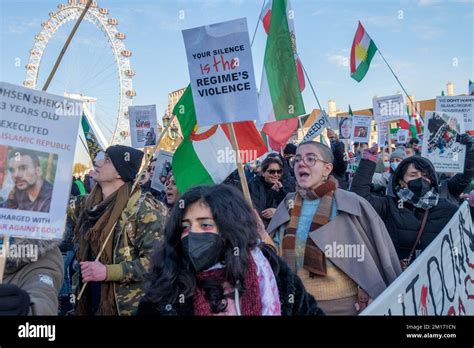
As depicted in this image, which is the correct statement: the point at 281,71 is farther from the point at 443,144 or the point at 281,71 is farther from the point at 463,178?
the point at 463,178

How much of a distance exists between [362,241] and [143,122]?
23.5 feet

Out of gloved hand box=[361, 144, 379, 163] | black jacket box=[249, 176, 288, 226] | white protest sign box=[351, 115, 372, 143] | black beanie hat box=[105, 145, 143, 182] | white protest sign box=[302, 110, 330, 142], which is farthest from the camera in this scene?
white protest sign box=[351, 115, 372, 143]

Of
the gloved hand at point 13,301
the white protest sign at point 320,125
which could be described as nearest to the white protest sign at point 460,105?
the white protest sign at point 320,125

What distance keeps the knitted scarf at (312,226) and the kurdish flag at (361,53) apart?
5.89 m

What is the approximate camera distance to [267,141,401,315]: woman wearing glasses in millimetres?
3000

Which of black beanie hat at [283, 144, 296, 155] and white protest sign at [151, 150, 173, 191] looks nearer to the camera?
white protest sign at [151, 150, 173, 191]

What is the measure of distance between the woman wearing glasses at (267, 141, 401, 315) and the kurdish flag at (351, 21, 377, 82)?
5850 millimetres

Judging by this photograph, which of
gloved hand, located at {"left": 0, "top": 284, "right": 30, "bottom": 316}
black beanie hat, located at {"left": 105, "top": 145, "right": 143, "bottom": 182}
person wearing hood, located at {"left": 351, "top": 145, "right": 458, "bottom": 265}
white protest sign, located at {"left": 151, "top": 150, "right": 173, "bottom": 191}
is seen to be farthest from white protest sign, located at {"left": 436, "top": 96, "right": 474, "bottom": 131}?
gloved hand, located at {"left": 0, "top": 284, "right": 30, "bottom": 316}

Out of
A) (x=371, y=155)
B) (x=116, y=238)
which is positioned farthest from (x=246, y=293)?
(x=371, y=155)

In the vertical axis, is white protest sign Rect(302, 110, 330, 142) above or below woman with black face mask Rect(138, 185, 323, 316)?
above

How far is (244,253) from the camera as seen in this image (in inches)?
81.7

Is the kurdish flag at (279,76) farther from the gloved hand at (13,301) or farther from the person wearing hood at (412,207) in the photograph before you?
the gloved hand at (13,301)

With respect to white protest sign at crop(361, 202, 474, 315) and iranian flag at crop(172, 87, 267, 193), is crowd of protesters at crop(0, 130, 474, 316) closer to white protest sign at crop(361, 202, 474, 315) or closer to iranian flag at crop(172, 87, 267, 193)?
white protest sign at crop(361, 202, 474, 315)

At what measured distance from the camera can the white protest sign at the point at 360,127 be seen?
11.0 m
